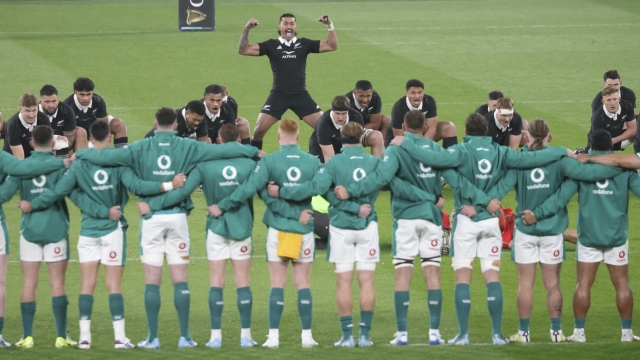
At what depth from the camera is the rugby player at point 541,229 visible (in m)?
10.2

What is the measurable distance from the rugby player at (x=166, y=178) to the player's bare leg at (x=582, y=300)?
3012 mm

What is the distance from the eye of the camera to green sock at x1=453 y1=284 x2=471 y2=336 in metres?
10.0

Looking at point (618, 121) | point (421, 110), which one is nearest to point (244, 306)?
point (421, 110)

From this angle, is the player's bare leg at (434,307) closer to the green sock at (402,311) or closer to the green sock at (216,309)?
the green sock at (402,311)

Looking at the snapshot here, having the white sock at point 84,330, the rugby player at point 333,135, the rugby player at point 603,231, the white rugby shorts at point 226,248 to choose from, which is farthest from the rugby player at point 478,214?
the rugby player at point 333,135

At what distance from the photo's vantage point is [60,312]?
9.99 metres

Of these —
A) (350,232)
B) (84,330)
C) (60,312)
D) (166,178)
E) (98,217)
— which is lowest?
(84,330)

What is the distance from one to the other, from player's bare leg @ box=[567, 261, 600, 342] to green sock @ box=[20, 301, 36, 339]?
4.46 m

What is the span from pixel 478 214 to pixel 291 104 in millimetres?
6995

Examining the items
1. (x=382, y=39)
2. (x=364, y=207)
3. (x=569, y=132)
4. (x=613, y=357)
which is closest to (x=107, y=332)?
(x=364, y=207)

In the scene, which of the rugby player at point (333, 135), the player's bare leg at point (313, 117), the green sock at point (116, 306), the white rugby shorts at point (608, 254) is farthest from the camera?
the player's bare leg at point (313, 117)

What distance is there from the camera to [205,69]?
25.6m

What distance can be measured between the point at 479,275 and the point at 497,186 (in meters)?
2.62

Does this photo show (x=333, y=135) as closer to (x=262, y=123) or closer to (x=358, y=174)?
(x=262, y=123)
